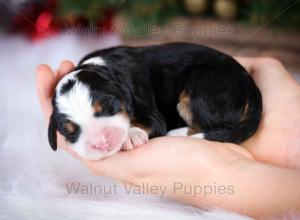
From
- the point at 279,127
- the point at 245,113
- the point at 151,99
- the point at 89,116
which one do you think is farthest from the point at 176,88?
the point at 89,116

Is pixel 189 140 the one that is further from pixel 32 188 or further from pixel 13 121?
pixel 13 121

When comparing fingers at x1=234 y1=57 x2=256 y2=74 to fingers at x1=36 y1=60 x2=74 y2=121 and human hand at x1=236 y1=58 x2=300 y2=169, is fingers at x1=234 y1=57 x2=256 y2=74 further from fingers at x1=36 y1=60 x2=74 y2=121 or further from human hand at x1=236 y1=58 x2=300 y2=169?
fingers at x1=36 y1=60 x2=74 y2=121

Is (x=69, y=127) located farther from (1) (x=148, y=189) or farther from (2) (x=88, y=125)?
(1) (x=148, y=189)

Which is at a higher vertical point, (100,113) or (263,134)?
(100,113)

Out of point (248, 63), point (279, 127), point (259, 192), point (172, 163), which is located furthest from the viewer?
point (248, 63)

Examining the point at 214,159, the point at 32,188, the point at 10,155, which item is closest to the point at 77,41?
the point at 10,155

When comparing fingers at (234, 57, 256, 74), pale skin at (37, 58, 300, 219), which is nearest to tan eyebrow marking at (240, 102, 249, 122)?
pale skin at (37, 58, 300, 219)

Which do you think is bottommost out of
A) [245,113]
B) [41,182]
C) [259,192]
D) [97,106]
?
[41,182]
